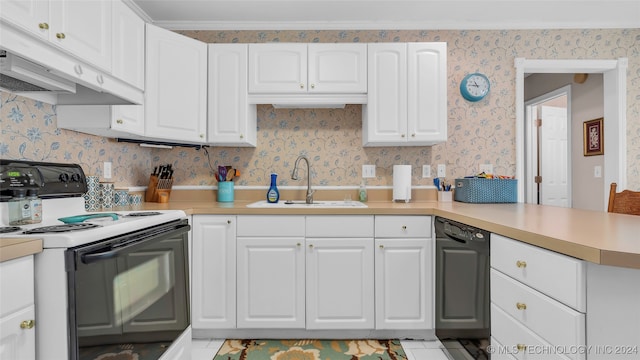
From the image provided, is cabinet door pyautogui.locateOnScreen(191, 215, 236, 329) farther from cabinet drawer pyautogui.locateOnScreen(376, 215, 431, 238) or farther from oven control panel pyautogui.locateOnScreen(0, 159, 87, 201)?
cabinet drawer pyautogui.locateOnScreen(376, 215, 431, 238)

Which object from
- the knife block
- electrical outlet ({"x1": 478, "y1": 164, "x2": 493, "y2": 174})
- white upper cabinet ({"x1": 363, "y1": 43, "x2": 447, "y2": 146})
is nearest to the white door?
electrical outlet ({"x1": 478, "y1": 164, "x2": 493, "y2": 174})

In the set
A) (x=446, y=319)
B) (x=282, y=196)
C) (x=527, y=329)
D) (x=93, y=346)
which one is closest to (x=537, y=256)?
(x=527, y=329)

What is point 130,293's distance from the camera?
1.36 m

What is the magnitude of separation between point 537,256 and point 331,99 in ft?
5.65

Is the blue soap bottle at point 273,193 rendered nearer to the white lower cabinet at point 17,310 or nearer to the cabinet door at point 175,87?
the cabinet door at point 175,87

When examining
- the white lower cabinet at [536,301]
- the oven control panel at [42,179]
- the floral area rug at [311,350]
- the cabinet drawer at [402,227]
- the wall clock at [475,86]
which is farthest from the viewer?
the wall clock at [475,86]

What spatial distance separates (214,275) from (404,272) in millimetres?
1240

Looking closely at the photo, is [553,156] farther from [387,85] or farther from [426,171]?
[387,85]

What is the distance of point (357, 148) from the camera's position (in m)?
2.80

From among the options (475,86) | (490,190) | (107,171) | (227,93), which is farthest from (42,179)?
(475,86)

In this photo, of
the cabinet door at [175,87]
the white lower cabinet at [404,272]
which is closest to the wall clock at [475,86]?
the white lower cabinet at [404,272]

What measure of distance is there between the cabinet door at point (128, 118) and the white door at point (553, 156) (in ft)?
15.0

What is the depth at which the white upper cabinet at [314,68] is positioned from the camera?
2465 millimetres

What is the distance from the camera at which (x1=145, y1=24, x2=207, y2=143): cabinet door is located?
2.17m
